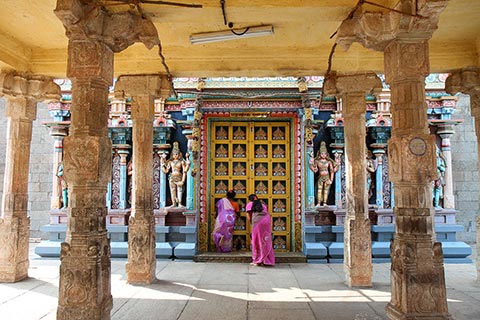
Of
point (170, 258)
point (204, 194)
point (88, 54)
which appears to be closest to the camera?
point (88, 54)

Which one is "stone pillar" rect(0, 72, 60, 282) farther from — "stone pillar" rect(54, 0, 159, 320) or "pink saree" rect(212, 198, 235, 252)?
"pink saree" rect(212, 198, 235, 252)

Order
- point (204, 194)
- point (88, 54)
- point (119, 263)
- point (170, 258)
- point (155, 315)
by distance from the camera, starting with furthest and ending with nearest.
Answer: point (204, 194), point (170, 258), point (119, 263), point (155, 315), point (88, 54)

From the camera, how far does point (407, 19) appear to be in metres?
3.50

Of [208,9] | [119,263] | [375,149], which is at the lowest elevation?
[119,263]

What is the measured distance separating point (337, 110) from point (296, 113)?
985mm

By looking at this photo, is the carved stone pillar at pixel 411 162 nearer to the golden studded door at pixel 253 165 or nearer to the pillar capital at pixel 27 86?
the pillar capital at pixel 27 86

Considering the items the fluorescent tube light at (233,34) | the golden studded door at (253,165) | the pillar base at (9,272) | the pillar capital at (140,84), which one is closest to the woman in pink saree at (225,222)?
the golden studded door at (253,165)

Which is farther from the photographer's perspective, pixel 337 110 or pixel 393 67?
pixel 337 110

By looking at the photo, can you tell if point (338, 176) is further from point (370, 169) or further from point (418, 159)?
point (418, 159)

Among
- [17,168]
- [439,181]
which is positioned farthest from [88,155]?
[439,181]

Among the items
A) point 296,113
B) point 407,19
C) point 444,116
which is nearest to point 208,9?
point 407,19

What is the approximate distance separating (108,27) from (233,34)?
167 cm

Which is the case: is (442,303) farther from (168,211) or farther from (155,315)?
(168,211)

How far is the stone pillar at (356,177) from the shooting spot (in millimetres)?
6066
